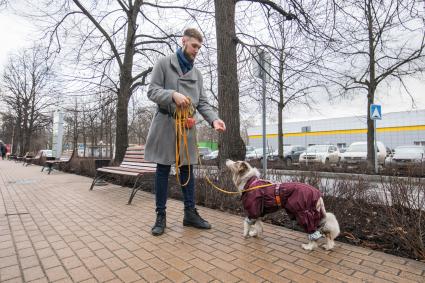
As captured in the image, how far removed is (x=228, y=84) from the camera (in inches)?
258

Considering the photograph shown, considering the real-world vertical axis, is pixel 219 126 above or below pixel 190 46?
below

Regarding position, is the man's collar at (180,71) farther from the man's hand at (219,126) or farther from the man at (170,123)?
the man's hand at (219,126)

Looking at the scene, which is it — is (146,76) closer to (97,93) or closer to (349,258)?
(97,93)

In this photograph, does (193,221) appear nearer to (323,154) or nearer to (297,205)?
(297,205)

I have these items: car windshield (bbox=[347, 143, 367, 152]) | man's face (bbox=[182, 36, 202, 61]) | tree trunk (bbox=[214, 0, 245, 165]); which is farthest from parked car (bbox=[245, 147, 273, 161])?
car windshield (bbox=[347, 143, 367, 152])

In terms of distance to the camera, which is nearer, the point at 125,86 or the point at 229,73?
the point at 229,73

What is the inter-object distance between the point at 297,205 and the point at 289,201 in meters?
0.09

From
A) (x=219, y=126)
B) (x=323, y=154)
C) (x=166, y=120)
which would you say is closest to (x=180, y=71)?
(x=166, y=120)

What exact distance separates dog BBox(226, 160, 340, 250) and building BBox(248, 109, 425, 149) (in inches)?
1361

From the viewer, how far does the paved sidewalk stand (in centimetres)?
247

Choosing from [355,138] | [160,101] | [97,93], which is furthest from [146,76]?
[355,138]

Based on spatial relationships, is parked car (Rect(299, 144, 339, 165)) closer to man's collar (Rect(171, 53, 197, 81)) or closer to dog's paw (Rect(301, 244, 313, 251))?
man's collar (Rect(171, 53, 197, 81))

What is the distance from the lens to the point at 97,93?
11695mm

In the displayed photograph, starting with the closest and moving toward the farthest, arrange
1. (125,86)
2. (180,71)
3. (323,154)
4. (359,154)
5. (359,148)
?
(180,71) → (125,86) → (359,154) → (359,148) → (323,154)
